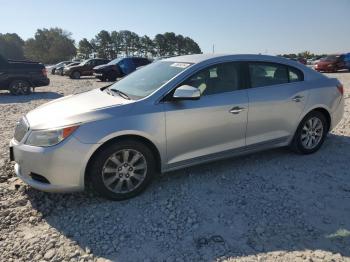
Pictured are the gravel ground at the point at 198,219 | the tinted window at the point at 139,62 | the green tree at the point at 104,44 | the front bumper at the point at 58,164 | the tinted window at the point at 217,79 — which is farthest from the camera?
the green tree at the point at 104,44

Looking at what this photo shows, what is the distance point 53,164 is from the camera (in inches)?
145

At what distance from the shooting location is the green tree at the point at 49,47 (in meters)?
86.7

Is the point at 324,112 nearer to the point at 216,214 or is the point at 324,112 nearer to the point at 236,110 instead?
the point at 236,110

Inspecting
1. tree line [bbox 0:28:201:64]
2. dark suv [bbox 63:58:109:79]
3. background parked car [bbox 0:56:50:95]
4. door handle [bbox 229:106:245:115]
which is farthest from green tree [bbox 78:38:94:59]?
door handle [bbox 229:106:245:115]

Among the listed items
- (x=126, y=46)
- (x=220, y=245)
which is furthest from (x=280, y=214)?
(x=126, y=46)

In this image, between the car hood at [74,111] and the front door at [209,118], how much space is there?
638 millimetres

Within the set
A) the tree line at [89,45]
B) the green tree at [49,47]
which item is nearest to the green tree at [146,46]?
the tree line at [89,45]

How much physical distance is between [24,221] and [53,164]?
0.68 m

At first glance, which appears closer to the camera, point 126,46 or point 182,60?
point 182,60

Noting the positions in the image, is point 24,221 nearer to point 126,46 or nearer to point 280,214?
point 280,214

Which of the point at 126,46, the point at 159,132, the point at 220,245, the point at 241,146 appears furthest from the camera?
the point at 126,46

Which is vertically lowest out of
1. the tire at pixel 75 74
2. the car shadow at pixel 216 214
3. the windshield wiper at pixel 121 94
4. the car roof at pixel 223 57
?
the tire at pixel 75 74

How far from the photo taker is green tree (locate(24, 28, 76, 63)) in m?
86.7

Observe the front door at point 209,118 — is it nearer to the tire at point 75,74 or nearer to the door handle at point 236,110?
the door handle at point 236,110
